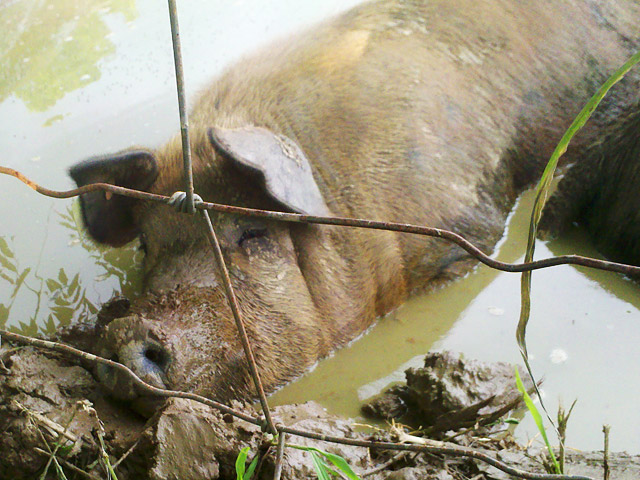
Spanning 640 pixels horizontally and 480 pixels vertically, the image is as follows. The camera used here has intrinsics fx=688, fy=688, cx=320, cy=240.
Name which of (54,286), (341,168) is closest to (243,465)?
(341,168)

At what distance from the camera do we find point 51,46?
601cm

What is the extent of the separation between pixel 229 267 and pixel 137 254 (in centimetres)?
127

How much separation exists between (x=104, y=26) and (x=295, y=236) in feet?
13.5

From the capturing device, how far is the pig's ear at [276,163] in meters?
2.83

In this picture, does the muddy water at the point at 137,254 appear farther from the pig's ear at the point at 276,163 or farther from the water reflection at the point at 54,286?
the pig's ear at the point at 276,163

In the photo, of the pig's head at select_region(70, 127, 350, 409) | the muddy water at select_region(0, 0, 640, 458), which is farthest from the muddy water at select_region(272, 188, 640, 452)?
the pig's head at select_region(70, 127, 350, 409)

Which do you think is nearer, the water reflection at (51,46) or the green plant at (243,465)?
the green plant at (243,465)

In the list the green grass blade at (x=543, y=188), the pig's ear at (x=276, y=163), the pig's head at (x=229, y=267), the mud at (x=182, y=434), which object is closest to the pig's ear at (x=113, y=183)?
the pig's head at (x=229, y=267)

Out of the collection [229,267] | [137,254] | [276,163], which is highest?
[276,163]

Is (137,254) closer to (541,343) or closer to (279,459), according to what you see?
(541,343)

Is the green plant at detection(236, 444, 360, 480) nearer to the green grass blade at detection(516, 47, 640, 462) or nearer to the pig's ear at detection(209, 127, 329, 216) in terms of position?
the green grass blade at detection(516, 47, 640, 462)

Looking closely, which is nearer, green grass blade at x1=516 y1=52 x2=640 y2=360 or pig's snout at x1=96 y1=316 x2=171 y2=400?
green grass blade at x1=516 y1=52 x2=640 y2=360

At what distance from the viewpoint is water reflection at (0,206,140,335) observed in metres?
3.51

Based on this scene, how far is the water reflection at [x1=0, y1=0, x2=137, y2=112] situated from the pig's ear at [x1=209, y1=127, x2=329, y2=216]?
2.95 meters
